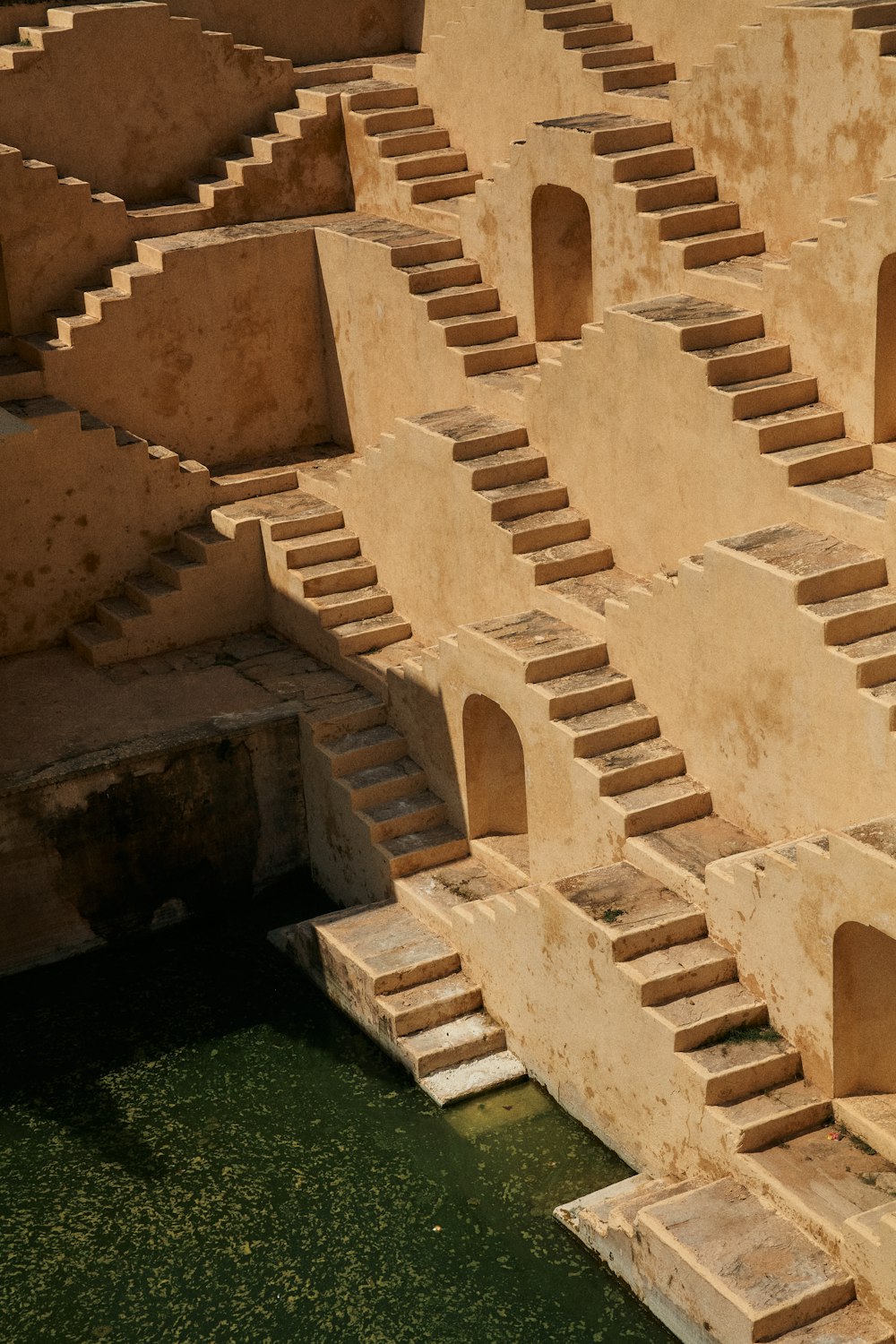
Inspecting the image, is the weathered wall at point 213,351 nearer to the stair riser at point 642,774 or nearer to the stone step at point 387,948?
the stone step at point 387,948

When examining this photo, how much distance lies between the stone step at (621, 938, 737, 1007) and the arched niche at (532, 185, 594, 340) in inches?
225

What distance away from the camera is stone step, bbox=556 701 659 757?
39.4ft

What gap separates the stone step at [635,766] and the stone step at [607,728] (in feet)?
0.20

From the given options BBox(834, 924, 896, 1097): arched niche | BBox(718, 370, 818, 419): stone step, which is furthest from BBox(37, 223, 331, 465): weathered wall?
BBox(834, 924, 896, 1097): arched niche

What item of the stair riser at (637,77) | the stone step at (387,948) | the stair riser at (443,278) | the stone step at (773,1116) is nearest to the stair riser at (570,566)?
the stone step at (387,948)

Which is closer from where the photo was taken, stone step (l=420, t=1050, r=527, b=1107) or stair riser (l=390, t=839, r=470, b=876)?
stone step (l=420, t=1050, r=527, b=1107)

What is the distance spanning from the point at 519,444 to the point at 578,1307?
21.2 ft

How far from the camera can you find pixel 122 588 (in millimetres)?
15883

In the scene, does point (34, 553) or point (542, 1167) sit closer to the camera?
point (542, 1167)

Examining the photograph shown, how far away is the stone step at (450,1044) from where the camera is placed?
12.0 meters

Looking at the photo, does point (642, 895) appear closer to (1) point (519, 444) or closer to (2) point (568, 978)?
(2) point (568, 978)

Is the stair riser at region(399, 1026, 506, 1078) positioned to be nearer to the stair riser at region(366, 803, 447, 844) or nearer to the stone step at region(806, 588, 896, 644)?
the stair riser at region(366, 803, 447, 844)

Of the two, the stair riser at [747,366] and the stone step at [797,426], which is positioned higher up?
the stair riser at [747,366]

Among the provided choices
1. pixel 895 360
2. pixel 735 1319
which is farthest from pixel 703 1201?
pixel 895 360
